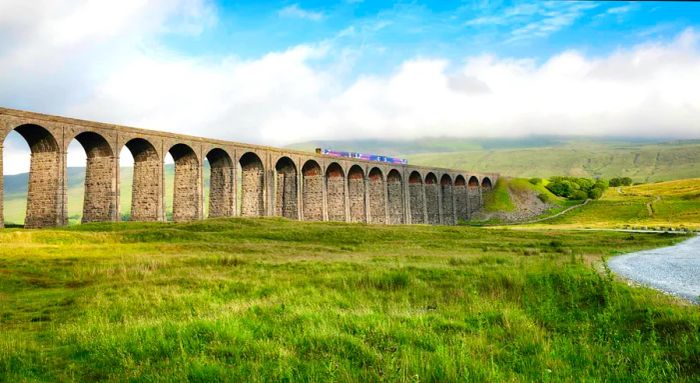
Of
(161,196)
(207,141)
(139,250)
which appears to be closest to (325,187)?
(207,141)

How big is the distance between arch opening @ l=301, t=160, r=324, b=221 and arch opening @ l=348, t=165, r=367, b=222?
921 centimetres

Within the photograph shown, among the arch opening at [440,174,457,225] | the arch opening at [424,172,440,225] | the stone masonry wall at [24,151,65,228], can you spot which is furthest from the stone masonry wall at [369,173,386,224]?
the stone masonry wall at [24,151,65,228]

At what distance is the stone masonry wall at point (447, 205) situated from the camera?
348 feet

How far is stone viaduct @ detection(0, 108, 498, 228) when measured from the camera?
41.3 meters

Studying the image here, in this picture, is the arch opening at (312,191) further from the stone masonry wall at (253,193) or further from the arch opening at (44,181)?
the arch opening at (44,181)

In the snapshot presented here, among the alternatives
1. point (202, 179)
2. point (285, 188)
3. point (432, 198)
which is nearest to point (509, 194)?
point (432, 198)

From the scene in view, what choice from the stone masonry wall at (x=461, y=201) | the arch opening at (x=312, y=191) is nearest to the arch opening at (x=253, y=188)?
the arch opening at (x=312, y=191)

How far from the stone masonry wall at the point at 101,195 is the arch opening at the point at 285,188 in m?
25.2

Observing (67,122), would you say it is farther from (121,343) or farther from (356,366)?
(356,366)

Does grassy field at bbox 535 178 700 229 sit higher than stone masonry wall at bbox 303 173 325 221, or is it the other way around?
stone masonry wall at bbox 303 173 325 221

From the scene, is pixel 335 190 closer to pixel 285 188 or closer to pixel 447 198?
pixel 285 188

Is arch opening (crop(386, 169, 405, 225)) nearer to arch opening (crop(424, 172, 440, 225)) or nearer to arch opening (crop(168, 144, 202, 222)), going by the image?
arch opening (crop(424, 172, 440, 225))

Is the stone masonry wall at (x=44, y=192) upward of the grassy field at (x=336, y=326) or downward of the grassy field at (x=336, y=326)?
upward

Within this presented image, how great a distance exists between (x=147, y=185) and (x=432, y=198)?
64.2 m
